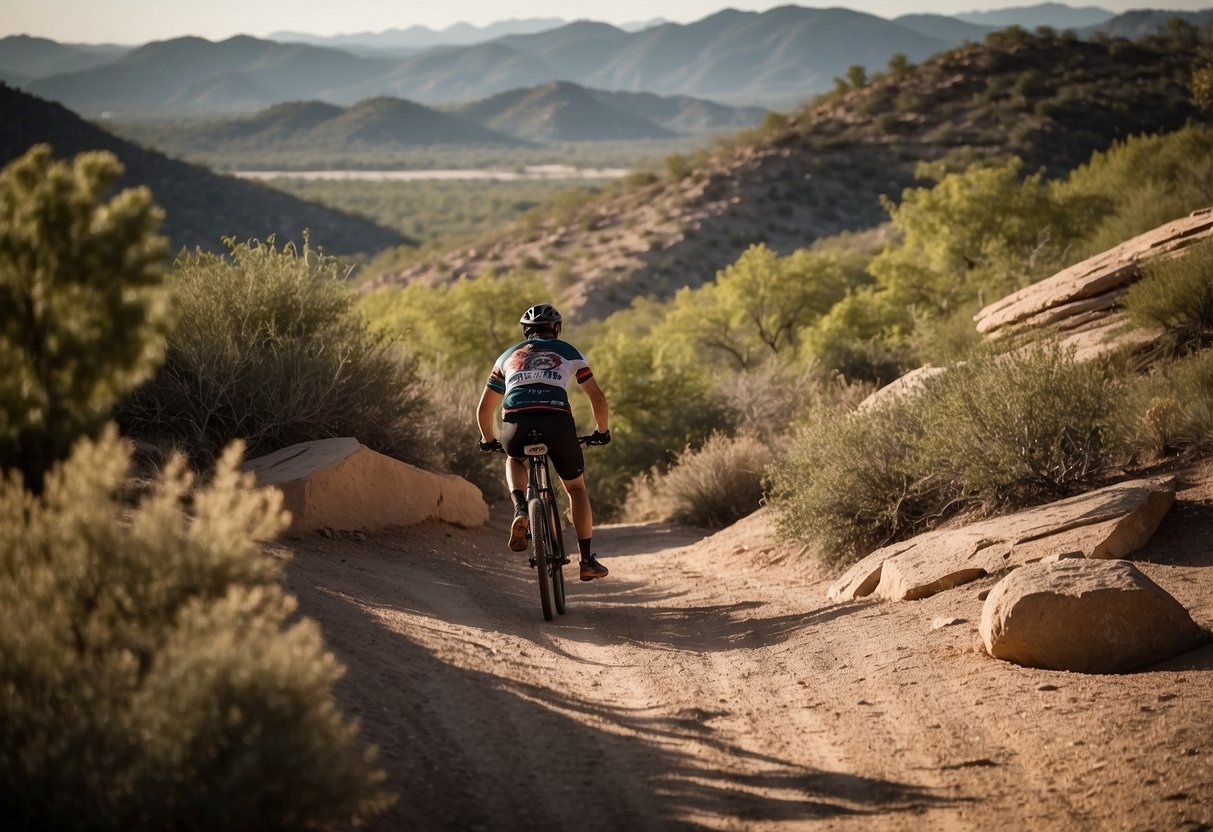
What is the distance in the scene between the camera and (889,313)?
91.4 ft

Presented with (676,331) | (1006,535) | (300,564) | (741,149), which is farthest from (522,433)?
(741,149)

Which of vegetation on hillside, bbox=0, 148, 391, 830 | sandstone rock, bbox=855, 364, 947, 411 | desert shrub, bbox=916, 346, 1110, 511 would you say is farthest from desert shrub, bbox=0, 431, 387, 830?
sandstone rock, bbox=855, 364, 947, 411

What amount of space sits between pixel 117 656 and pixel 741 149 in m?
65.3

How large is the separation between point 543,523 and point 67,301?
444 centimetres

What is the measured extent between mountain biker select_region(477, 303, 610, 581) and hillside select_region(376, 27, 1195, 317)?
40.8 metres

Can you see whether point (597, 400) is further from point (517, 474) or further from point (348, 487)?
point (348, 487)

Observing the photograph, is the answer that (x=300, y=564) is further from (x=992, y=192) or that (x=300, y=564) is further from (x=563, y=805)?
(x=992, y=192)

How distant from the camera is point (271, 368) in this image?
11.5 meters

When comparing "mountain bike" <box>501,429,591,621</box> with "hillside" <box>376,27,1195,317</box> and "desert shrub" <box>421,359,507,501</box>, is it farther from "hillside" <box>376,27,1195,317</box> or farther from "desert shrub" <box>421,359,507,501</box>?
"hillside" <box>376,27,1195,317</box>

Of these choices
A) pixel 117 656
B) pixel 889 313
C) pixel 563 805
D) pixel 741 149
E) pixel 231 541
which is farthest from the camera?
pixel 741 149

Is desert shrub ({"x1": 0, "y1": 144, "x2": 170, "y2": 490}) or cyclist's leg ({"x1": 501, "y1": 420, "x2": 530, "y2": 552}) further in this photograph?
cyclist's leg ({"x1": 501, "y1": 420, "x2": 530, "y2": 552})

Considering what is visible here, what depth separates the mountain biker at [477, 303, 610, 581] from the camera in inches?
324

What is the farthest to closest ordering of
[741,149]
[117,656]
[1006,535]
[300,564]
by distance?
[741,149] → [300,564] → [1006,535] → [117,656]

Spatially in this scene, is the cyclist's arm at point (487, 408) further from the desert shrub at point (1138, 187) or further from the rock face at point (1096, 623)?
the desert shrub at point (1138, 187)
